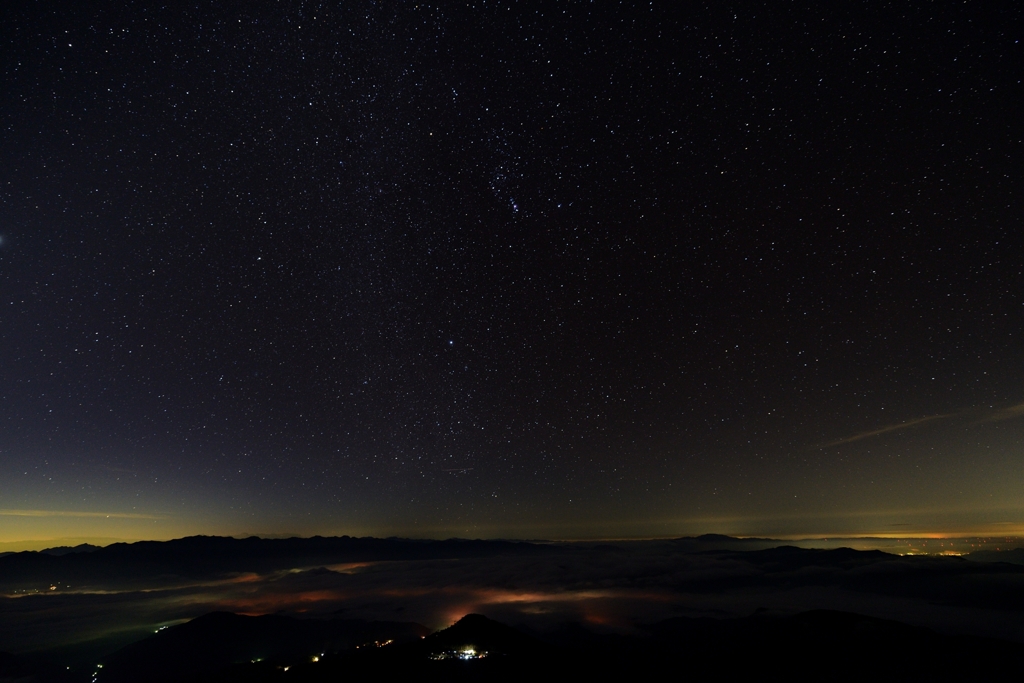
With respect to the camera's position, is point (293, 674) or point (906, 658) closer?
point (293, 674)

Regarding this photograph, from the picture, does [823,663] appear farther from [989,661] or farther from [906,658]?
[989,661]

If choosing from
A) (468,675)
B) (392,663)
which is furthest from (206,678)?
(468,675)

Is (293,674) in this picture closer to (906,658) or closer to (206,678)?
(206,678)

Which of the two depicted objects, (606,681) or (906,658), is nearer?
(606,681)

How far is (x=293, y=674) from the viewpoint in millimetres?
173000

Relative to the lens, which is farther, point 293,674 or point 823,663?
point 823,663

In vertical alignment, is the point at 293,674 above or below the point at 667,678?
above

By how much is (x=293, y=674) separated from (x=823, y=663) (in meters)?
203

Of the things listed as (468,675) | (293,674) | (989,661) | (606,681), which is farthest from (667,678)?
(293,674)

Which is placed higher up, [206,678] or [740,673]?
[206,678]

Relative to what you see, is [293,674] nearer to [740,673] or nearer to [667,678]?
[667,678]

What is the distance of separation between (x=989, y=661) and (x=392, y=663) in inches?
8971

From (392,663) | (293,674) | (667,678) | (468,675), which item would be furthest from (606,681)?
(293,674)

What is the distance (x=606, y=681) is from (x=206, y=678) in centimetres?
14430
